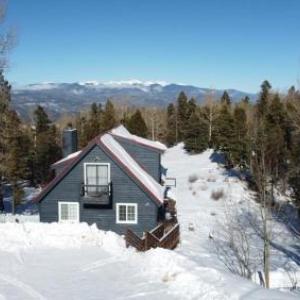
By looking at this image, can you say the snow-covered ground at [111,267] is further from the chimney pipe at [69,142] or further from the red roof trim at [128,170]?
the chimney pipe at [69,142]

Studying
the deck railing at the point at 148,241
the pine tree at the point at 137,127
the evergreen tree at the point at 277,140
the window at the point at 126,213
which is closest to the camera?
the deck railing at the point at 148,241

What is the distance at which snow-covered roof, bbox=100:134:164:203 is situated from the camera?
28078 millimetres

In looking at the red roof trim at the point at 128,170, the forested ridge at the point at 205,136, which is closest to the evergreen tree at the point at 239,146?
the forested ridge at the point at 205,136

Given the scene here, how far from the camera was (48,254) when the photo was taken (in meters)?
22.7

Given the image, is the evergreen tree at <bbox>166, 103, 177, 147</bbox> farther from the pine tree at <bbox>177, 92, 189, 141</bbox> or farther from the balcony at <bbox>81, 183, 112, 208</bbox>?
the balcony at <bbox>81, 183, 112, 208</bbox>

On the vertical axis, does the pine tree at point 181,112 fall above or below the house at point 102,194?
above

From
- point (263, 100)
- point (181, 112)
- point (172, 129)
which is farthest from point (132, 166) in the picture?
point (172, 129)

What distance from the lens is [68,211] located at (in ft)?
94.5

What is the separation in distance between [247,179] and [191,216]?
13.5 m

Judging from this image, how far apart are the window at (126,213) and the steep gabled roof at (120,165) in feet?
4.79

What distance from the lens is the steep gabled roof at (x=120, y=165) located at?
27.9 meters

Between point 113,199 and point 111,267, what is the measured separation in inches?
321

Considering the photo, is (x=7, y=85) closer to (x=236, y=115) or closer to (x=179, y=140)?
(x=236, y=115)

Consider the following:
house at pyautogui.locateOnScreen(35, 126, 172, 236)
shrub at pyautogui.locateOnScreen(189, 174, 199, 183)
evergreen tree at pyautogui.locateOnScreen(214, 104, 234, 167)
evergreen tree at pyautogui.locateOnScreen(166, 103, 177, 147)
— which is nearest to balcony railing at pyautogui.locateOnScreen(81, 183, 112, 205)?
house at pyautogui.locateOnScreen(35, 126, 172, 236)
